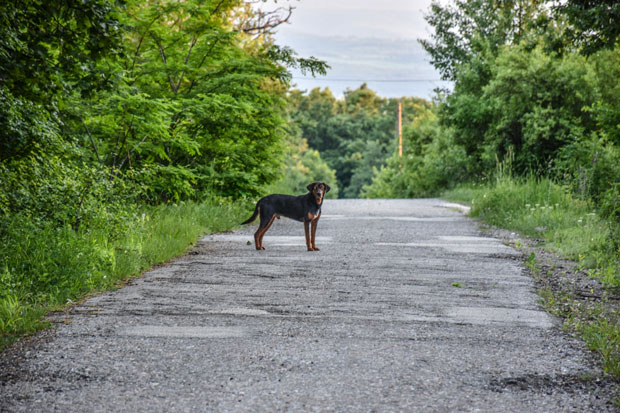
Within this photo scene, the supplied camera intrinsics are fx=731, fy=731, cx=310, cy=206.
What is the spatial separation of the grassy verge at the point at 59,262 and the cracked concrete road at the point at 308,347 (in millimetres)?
275

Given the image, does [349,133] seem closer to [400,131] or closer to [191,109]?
[400,131]

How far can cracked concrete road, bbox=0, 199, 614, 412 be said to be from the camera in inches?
167

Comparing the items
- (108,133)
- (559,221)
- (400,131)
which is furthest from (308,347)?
(400,131)

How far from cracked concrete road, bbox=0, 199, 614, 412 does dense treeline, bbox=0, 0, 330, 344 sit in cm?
69

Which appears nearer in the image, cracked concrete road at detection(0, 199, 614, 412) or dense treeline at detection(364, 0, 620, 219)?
cracked concrete road at detection(0, 199, 614, 412)

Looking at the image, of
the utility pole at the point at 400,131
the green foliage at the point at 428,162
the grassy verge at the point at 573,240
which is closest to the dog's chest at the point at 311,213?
the grassy verge at the point at 573,240

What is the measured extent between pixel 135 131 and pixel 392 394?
7.95m

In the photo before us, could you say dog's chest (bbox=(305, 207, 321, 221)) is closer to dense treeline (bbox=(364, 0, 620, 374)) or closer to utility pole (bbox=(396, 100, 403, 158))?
dense treeline (bbox=(364, 0, 620, 374))

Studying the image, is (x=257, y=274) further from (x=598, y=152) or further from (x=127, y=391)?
(x=598, y=152)

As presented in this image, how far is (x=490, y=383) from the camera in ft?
14.8

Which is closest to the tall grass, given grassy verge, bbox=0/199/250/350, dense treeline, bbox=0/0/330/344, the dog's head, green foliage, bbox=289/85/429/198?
the dog's head

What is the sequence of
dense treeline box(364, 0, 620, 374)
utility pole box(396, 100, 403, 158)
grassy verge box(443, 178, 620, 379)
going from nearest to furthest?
grassy verge box(443, 178, 620, 379) < dense treeline box(364, 0, 620, 374) < utility pole box(396, 100, 403, 158)

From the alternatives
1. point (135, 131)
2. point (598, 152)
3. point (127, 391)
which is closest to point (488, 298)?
point (127, 391)

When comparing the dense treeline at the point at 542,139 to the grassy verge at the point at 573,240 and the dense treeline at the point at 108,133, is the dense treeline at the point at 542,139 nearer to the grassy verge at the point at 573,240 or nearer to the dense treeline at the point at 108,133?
the grassy verge at the point at 573,240
